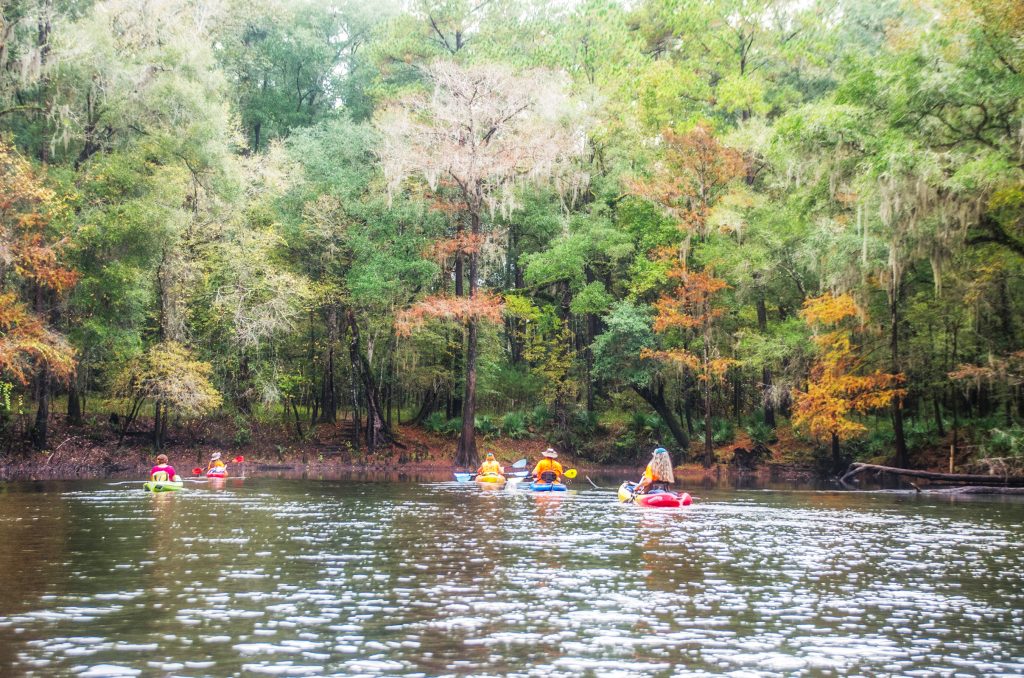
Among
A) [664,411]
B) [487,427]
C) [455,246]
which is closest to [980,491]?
[664,411]

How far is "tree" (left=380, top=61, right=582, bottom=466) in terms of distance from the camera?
38812mm

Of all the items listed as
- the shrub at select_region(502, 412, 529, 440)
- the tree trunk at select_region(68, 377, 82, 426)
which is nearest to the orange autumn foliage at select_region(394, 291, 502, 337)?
the shrub at select_region(502, 412, 529, 440)

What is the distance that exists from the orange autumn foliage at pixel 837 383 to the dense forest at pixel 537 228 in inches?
5.3

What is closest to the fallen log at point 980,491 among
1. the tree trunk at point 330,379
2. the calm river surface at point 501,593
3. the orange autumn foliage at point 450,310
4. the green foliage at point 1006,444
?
the green foliage at point 1006,444

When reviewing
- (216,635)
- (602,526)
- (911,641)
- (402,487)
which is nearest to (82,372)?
(402,487)

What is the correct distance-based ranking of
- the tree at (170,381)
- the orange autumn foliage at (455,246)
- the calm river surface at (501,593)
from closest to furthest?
1. the calm river surface at (501,593)
2. the tree at (170,381)
3. the orange autumn foliage at (455,246)

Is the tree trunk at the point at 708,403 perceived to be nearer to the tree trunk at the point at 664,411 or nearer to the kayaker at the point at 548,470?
the tree trunk at the point at 664,411

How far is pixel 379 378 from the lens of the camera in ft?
153

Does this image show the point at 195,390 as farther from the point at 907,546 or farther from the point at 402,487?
the point at 907,546

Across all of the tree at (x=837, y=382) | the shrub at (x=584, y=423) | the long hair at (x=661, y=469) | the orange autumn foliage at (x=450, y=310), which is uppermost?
the orange autumn foliage at (x=450, y=310)

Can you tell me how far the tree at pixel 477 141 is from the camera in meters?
38.8

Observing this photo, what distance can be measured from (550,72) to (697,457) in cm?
1981

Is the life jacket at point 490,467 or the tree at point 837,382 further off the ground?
the tree at point 837,382

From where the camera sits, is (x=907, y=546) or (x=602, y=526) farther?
(x=602, y=526)
